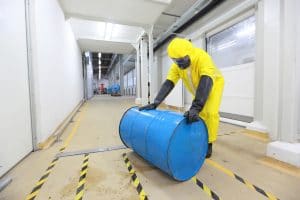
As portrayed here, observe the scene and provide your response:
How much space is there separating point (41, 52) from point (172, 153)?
7.80 feet

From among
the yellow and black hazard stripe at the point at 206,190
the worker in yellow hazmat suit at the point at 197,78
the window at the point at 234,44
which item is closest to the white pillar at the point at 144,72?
the window at the point at 234,44

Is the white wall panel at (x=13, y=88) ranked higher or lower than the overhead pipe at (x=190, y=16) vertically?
lower

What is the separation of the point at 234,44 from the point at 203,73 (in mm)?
2908

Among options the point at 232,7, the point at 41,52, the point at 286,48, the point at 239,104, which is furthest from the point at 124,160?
the point at 232,7

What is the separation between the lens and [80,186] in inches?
58.1

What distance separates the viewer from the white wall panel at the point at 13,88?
1.65m

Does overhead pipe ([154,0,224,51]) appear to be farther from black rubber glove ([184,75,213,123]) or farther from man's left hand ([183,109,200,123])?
man's left hand ([183,109,200,123])

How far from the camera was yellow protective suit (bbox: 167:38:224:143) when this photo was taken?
175 centimetres

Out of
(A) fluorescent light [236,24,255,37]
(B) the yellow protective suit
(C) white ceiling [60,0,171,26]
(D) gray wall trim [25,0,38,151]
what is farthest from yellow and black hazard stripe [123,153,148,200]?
(C) white ceiling [60,0,171,26]

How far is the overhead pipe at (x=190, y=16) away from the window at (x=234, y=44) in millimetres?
697

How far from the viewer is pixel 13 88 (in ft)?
5.98

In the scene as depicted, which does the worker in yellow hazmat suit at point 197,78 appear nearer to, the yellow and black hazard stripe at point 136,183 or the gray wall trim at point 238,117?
the yellow and black hazard stripe at point 136,183

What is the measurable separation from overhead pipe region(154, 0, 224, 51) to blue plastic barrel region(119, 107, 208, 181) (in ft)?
12.0

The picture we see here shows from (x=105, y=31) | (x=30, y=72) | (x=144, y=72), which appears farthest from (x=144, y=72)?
(x=30, y=72)
